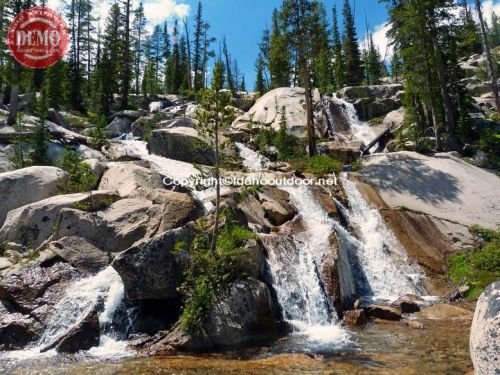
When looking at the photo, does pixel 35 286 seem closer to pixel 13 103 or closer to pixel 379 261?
pixel 379 261

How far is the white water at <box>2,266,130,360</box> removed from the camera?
40.5 ft

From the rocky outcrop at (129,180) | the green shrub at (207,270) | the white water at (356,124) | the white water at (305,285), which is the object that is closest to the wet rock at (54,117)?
the rocky outcrop at (129,180)

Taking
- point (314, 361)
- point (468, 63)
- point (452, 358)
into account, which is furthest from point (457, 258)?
point (468, 63)

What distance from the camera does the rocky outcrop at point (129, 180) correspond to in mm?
19389

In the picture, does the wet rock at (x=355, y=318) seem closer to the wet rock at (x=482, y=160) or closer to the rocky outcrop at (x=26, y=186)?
the rocky outcrop at (x=26, y=186)

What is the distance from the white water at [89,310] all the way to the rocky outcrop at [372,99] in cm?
3094

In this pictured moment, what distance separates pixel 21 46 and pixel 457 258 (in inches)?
1259

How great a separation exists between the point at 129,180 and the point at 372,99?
28.3 metres

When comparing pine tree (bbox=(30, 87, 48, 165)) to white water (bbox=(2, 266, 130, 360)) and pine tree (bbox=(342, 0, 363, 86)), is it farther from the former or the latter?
pine tree (bbox=(342, 0, 363, 86))

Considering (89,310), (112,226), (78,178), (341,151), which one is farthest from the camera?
(341,151)

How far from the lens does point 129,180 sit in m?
20.2

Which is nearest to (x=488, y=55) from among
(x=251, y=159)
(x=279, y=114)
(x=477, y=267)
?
(x=279, y=114)

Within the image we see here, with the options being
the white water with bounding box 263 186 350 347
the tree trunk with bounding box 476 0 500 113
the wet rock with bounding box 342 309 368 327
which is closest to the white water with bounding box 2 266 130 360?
the white water with bounding box 263 186 350 347

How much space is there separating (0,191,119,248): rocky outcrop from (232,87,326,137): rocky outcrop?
18.2 meters
